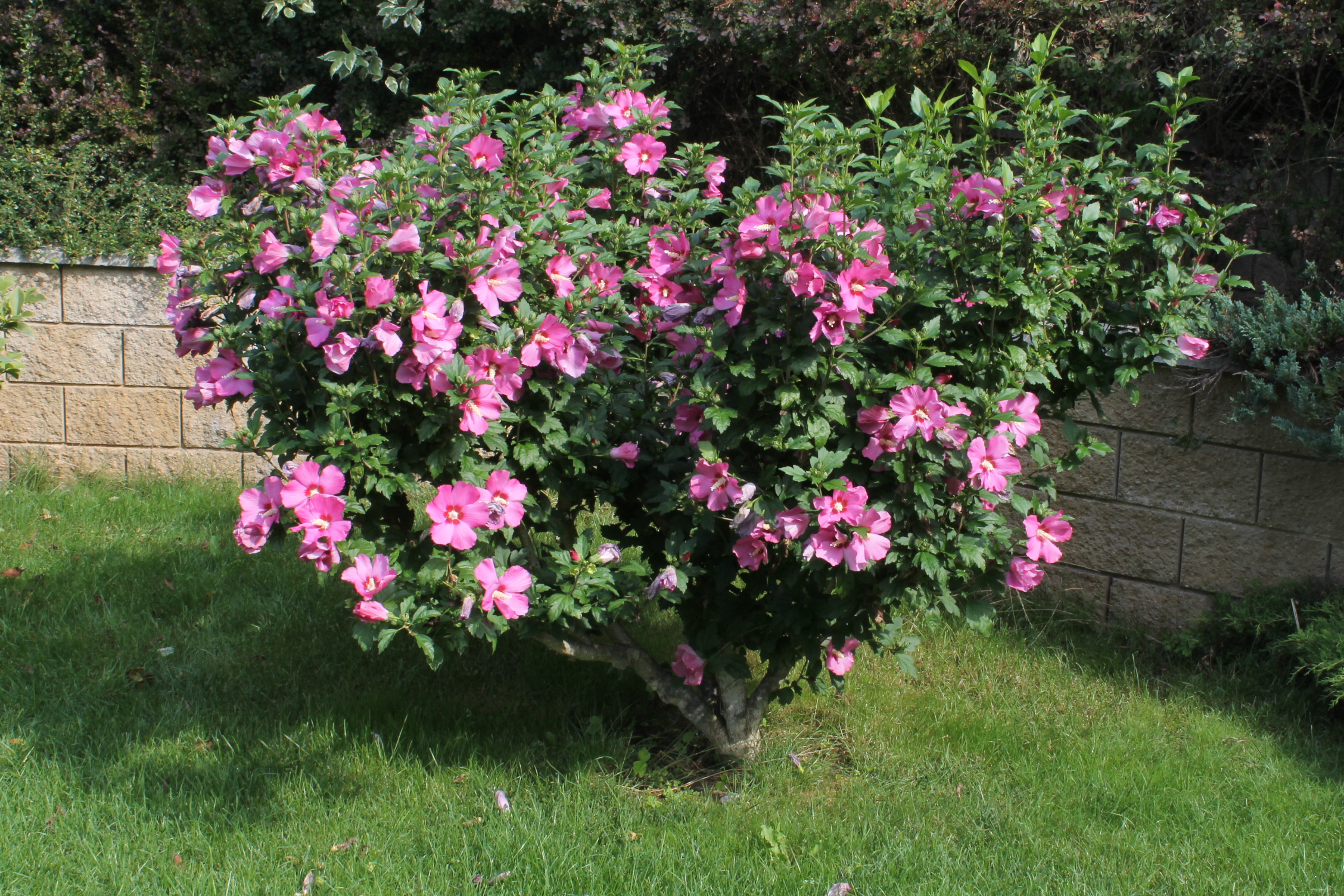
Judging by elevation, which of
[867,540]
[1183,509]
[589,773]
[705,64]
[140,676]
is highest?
[705,64]

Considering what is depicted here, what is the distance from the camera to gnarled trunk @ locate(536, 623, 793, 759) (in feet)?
8.52

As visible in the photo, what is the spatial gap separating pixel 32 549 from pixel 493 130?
9.04ft

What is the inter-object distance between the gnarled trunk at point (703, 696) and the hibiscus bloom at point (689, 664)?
3.2 inches

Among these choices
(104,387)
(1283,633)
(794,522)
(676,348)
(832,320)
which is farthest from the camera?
(104,387)

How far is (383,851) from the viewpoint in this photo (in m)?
2.38

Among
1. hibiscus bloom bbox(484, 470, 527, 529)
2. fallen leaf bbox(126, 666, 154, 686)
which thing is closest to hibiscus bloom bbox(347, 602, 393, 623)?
hibiscus bloom bbox(484, 470, 527, 529)

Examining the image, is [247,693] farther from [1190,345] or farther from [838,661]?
[1190,345]

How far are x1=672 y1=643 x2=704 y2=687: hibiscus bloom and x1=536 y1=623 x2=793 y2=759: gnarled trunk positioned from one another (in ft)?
0.27

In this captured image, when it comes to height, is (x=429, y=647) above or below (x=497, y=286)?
below

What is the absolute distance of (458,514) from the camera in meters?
2.08

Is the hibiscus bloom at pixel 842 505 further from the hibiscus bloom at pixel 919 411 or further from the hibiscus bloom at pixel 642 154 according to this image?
the hibiscus bloom at pixel 642 154

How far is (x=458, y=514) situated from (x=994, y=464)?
39.7 inches

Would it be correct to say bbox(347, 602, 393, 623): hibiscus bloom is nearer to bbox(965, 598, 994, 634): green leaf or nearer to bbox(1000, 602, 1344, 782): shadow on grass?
bbox(965, 598, 994, 634): green leaf

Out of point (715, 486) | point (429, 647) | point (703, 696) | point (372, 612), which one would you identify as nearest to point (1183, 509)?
point (703, 696)
